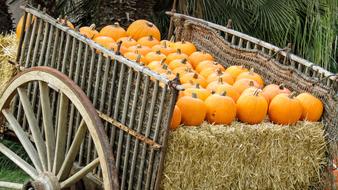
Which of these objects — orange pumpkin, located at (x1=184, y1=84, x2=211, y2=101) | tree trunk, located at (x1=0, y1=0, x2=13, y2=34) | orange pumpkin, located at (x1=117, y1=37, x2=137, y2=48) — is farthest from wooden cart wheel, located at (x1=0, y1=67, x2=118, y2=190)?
tree trunk, located at (x1=0, y1=0, x2=13, y2=34)

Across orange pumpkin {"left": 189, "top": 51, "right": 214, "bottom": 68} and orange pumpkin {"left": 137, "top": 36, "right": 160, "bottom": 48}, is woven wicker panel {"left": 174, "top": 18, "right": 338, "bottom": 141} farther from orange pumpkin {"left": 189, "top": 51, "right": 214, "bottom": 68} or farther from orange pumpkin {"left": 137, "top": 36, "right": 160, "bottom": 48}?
orange pumpkin {"left": 137, "top": 36, "right": 160, "bottom": 48}

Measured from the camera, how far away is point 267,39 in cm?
662

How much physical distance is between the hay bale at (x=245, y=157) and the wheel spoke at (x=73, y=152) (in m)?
0.46

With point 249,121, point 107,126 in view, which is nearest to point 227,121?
point 249,121

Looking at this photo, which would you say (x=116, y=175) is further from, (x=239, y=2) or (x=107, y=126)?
(x=239, y=2)

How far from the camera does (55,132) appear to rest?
11.9ft

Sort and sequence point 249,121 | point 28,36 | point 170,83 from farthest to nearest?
point 28,36
point 249,121
point 170,83

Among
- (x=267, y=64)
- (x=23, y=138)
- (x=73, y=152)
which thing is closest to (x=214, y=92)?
(x=267, y=64)

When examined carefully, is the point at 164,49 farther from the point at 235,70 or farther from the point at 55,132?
the point at 55,132

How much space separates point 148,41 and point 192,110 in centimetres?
116

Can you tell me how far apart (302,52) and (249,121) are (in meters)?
3.53

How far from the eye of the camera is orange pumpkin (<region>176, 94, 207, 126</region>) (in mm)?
3184

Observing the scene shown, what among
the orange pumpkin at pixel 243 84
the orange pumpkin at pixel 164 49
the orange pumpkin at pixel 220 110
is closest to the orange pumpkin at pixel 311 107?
the orange pumpkin at pixel 243 84

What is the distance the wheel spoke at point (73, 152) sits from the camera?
3.22 m
